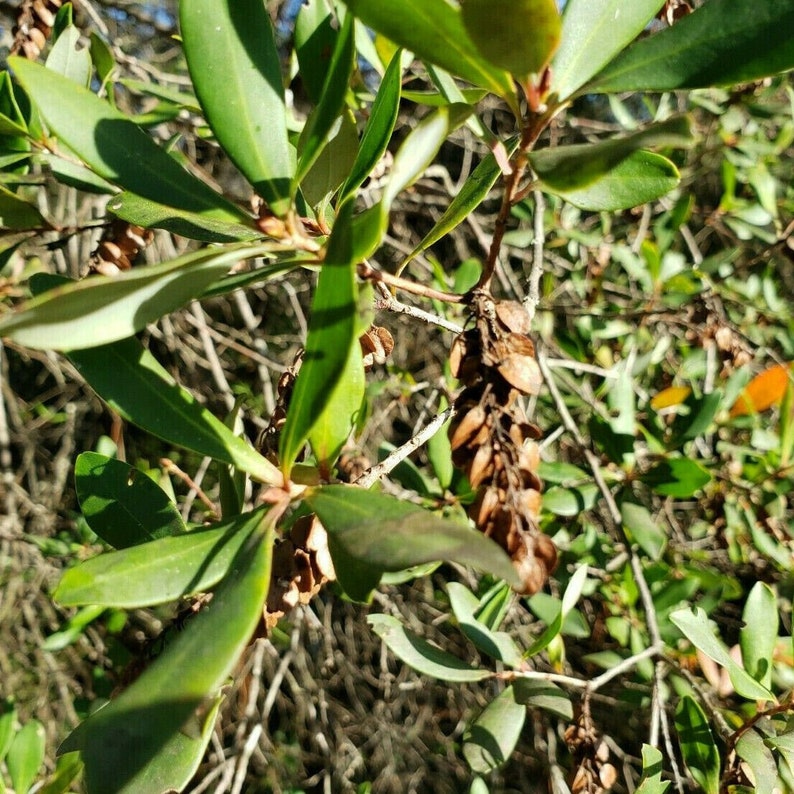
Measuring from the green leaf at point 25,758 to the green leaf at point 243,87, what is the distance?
1.13 metres

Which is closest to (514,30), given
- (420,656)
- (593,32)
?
(593,32)

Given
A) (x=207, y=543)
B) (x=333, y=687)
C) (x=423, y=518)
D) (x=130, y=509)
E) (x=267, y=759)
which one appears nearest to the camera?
(x=423, y=518)

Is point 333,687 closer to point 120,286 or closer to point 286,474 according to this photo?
point 286,474

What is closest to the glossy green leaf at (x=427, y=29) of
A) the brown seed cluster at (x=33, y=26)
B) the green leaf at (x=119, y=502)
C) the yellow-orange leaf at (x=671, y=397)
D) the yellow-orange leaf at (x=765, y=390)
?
the green leaf at (x=119, y=502)

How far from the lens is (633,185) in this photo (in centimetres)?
57

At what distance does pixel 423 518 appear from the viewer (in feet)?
1.36

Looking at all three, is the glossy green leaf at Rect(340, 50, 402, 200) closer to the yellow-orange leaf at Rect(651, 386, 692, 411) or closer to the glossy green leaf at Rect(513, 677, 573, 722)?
the glossy green leaf at Rect(513, 677, 573, 722)

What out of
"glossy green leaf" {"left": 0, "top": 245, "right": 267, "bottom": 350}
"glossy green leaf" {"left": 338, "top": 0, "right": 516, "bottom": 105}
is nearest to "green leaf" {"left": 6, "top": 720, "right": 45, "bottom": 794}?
"glossy green leaf" {"left": 0, "top": 245, "right": 267, "bottom": 350}

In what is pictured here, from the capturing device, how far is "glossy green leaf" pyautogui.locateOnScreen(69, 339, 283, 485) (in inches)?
20.2

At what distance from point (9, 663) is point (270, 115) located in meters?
2.59

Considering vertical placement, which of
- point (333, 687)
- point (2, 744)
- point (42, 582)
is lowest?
point (333, 687)

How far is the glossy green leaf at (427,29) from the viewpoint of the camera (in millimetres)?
437

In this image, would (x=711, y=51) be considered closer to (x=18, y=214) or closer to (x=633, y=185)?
(x=633, y=185)

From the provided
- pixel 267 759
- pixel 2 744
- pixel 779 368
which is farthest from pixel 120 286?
pixel 267 759
